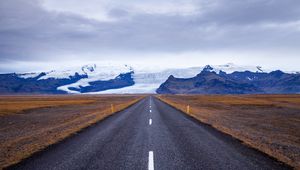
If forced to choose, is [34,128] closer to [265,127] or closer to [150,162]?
[150,162]

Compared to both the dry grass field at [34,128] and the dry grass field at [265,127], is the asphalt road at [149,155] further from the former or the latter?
the dry grass field at [265,127]

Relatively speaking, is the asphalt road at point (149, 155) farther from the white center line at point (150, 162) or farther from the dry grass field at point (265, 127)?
the dry grass field at point (265, 127)

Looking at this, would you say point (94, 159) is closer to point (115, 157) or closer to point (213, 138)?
point (115, 157)

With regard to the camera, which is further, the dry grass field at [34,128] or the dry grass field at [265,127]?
the dry grass field at [265,127]

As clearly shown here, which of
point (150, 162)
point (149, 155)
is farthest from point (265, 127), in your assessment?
point (150, 162)

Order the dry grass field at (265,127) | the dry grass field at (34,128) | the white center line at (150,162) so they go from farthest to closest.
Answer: the dry grass field at (265,127), the dry grass field at (34,128), the white center line at (150,162)

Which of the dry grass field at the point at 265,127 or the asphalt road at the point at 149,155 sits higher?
the asphalt road at the point at 149,155

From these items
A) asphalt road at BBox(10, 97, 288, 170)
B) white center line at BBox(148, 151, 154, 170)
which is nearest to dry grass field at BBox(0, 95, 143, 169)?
asphalt road at BBox(10, 97, 288, 170)

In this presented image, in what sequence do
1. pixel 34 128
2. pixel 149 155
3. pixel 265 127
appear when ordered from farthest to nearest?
pixel 265 127 < pixel 34 128 < pixel 149 155

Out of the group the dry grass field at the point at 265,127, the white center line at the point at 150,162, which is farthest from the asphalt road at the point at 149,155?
the dry grass field at the point at 265,127

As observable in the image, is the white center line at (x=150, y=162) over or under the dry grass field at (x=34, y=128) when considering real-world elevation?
over

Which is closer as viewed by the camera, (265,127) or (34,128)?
(34,128)

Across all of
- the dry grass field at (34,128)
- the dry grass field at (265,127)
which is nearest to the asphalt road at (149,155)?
the dry grass field at (34,128)

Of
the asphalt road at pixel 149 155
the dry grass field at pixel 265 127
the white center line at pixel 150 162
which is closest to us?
the white center line at pixel 150 162
